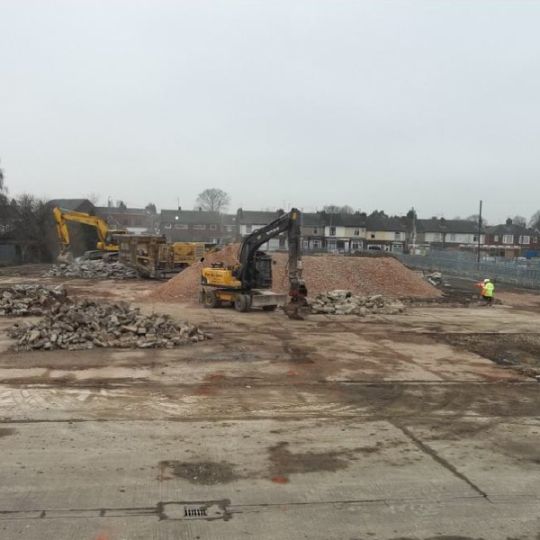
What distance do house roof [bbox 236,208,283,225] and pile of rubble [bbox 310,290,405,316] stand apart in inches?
3087

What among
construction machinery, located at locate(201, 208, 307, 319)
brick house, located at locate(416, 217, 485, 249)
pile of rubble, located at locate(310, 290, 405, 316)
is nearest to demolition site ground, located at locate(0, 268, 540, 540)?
construction machinery, located at locate(201, 208, 307, 319)

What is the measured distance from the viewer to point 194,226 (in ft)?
350

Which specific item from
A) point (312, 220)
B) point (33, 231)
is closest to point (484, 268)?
point (33, 231)

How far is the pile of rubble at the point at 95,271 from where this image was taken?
39.9 m

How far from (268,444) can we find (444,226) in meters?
107

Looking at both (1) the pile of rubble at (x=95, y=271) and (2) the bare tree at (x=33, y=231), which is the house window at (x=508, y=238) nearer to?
(2) the bare tree at (x=33, y=231)

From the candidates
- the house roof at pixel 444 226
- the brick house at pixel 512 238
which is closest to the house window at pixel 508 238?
the brick house at pixel 512 238

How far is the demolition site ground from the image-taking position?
518 centimetres

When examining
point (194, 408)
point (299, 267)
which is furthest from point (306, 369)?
point (299, 267)

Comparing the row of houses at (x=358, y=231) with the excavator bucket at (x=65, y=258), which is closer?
the excavator bucket at (x=65, y=258)

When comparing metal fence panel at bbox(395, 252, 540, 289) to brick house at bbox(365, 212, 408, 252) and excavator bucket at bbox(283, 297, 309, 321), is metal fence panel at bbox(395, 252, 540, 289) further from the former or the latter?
brick house at bbox(365, 212, 408, 252)

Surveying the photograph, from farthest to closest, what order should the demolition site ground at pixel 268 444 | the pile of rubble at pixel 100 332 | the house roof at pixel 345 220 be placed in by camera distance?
the house roof at pixel 345 220, the pile of rubble at pixel 100 332, the demolition site ground at pixel 268 444

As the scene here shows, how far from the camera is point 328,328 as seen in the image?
1895cm

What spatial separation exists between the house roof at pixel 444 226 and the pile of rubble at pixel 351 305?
86313 millimetres
